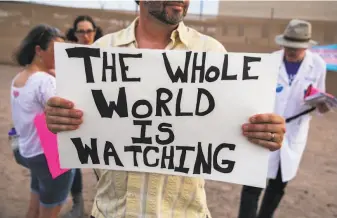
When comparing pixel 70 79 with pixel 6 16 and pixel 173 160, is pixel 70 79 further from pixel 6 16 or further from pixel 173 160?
pixel 6 16

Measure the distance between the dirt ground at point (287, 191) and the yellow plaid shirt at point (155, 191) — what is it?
236 cm

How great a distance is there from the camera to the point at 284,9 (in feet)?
33.0

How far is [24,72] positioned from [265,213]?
2.38 m

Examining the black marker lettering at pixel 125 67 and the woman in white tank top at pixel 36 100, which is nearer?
the black marker lettering at pixel 125 67

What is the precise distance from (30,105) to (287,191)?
10.1ft

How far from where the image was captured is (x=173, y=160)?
1.62 m

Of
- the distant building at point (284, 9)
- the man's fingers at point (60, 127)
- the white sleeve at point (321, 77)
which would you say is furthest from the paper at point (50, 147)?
the distant building at point (284, 9)

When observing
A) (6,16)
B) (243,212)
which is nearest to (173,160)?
(243,212)

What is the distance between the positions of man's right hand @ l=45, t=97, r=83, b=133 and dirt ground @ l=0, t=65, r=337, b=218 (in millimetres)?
2567

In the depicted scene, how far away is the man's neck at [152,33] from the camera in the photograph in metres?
1.70

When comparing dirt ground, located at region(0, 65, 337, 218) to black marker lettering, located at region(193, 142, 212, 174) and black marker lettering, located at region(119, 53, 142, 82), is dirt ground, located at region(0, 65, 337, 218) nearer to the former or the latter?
black marker lettering, located at region(193, 142, 212, 174)

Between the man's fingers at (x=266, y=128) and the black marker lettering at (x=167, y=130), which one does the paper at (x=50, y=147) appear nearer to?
the black marker lettering at (x=167, y=130)

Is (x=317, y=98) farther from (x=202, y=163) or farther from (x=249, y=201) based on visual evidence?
(x=202, y=163)

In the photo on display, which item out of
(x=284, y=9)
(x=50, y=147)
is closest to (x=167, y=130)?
(x=50, y=147)
